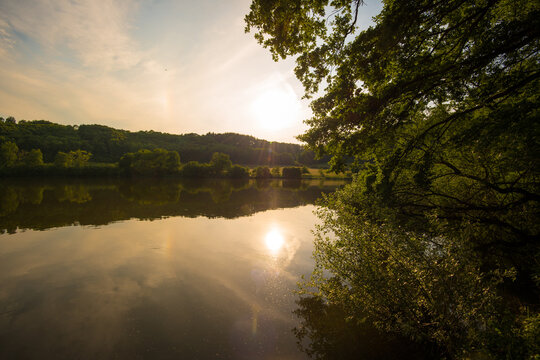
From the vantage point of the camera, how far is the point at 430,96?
805cm

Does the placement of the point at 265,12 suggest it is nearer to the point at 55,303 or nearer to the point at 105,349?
the point at 105,349

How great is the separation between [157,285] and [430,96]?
14.1m

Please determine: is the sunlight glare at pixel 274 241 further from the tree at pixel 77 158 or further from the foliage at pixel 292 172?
the tree at pixel 77 158

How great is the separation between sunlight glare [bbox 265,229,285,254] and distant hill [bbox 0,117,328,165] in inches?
2236

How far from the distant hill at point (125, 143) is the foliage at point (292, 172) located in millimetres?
10743

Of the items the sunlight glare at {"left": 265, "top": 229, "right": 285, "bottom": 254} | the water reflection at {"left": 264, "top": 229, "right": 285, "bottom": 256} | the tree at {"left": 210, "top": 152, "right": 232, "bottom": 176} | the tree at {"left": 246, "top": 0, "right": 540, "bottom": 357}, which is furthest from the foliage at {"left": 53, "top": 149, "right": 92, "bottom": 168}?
the tree at {"left": 246, "top": 0, "right": 540, "bottom": 357}

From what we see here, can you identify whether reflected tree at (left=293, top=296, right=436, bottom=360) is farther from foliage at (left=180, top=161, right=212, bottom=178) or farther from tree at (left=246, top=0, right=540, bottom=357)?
foliage at (left=180, top=161, right=212, bottom=178)

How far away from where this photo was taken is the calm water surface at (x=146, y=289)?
284 inches

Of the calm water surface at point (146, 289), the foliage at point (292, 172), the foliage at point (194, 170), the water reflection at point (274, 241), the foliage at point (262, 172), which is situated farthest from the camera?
the foliage at point (292, 172)

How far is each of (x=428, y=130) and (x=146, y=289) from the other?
13.6 metres

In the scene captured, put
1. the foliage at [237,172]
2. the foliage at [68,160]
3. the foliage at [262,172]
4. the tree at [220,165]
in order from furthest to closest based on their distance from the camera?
the foliage at [262,172]
the tree at [220,165]
the foliage at [237,172]
the foliage at [68,160]

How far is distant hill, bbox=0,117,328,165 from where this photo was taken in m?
99.1

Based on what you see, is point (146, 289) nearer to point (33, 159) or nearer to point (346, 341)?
point (346, 341)

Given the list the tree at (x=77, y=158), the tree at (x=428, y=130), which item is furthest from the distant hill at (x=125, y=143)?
the tree at (x=428, y=130)
